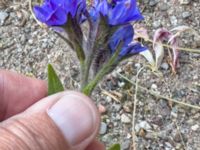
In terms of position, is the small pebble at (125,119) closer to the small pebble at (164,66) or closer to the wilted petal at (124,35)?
the small pebble at (164,66)

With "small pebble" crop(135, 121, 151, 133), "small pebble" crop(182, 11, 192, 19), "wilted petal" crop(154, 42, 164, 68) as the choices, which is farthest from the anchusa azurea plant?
"small pebble" crop(182, 11, 192, 19)

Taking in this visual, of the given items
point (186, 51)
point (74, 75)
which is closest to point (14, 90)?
point (74, 75)

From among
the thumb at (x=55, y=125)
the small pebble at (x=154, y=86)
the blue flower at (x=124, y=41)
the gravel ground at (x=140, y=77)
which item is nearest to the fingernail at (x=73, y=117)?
the thumb at (x=55, y=125)

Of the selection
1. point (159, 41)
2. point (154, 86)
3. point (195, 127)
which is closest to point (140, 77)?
point (154, 86)

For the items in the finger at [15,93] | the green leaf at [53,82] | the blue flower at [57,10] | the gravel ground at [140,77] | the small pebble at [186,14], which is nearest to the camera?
the blue flower at [57,10]

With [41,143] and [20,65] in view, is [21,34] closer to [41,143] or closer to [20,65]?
[20,65]

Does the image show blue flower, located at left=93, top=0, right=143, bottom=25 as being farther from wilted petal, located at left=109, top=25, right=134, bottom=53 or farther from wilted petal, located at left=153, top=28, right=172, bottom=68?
wilted petal, located at left=153, top=28, right=172, bottom=68
